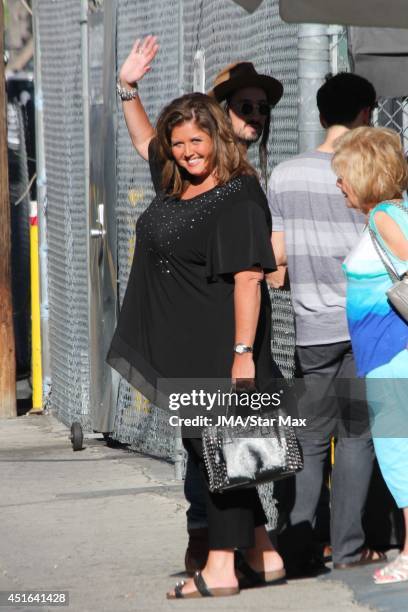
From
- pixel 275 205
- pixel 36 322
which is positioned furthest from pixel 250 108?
pixel 36 322

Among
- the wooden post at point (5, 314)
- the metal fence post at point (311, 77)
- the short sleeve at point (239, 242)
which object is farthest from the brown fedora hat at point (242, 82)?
the wooden post at point (5, 314)

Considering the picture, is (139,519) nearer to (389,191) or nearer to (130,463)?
(130,463)

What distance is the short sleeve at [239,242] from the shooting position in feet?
15.9

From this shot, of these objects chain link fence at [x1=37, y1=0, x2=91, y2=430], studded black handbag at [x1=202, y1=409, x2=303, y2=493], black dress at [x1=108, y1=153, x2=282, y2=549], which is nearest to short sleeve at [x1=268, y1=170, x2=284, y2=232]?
black dress at [x1=108, y1=153, x2=282, y2=549]

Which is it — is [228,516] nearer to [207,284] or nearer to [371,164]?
[207,284]

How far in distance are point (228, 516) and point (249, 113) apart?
63.2 inches

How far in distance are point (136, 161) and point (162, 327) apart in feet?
11.3

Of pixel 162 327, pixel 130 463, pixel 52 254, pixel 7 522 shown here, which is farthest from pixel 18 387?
pixel 162 327

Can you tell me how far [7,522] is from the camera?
6.61m

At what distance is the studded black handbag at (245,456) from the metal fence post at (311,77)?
1.46m

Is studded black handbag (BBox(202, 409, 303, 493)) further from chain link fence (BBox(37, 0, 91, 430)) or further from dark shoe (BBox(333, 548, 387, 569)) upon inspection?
chain link fence (BBox(37, 0, 91, 430))

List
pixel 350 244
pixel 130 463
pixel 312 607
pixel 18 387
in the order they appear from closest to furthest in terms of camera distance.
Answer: pixel 312 607
pixel 350 244
pixel 130 463
pixel 18 387

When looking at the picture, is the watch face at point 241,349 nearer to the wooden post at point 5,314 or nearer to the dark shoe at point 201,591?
the dark shoe at point 201,591

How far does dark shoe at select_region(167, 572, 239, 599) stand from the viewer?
4.98m
